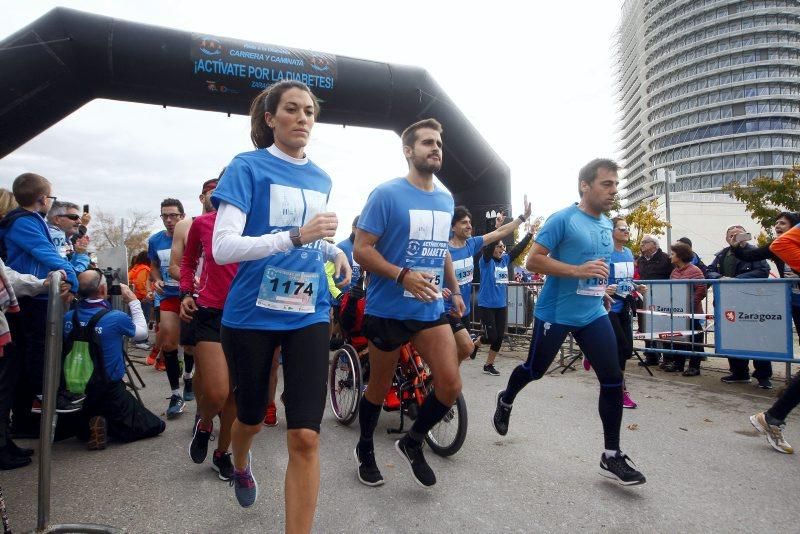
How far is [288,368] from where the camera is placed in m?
2.19

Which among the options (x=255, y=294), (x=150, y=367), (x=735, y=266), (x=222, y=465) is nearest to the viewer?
(x=255, y=294)

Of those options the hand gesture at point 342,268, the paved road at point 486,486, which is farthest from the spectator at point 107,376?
the hand gesture at point 342,268

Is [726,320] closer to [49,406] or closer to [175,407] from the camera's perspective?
[175,407]

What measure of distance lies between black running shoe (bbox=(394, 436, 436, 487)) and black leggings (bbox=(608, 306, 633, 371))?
8.92 ft

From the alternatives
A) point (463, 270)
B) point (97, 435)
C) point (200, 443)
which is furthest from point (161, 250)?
point (463, 270)

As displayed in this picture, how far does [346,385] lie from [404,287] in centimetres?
222

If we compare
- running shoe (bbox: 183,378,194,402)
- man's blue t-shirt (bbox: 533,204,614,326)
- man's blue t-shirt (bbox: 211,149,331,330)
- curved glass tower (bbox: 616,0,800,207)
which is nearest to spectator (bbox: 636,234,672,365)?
man's blue t-shirt (bbox: 533,204,614,326)

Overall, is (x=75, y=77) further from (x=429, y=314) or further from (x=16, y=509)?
(x=429, y=314)

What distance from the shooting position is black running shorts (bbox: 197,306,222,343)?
337 cm

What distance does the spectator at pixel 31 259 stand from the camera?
3.87m

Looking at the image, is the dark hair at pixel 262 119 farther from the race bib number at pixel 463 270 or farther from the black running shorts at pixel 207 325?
the race bib number at pixel 463 270

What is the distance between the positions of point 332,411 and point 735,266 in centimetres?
614

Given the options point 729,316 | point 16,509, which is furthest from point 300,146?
point 729,316

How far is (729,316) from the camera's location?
6.54 metres
